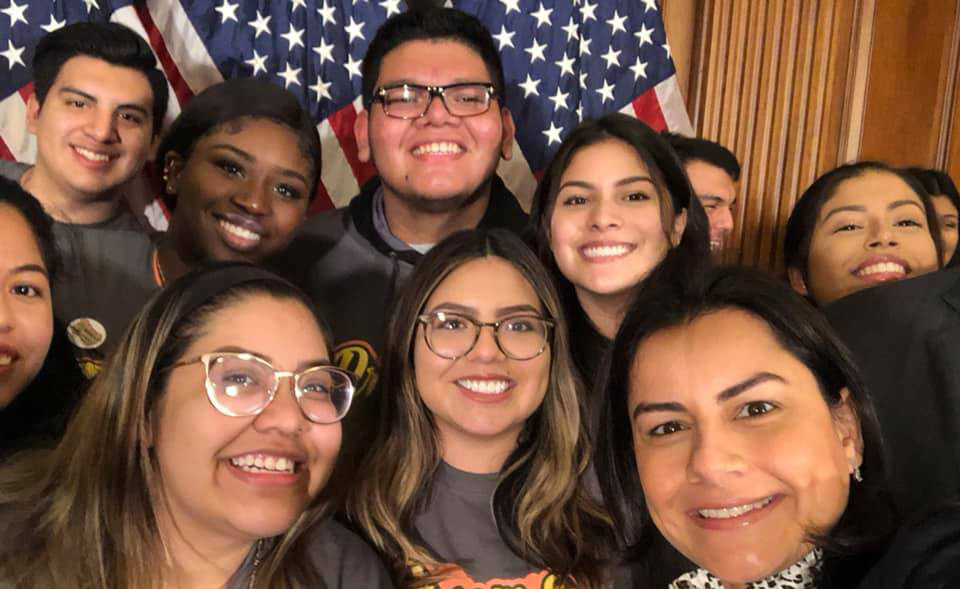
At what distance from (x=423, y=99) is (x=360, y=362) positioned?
33.7 inches

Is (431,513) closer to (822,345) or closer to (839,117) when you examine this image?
(822,345)

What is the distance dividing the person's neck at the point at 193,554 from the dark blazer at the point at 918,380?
1.38m

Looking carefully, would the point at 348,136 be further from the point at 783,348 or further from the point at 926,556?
the point at 926,556

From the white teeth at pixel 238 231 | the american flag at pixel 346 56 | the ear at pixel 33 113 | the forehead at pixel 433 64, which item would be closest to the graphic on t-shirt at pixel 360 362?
the white teeth at pixel 238 231

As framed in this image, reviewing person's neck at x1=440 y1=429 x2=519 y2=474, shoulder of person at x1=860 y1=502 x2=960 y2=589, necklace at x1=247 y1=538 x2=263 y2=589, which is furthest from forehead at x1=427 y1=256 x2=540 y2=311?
shoulder of person at x1=860 y1=502 x2=960 y2=589

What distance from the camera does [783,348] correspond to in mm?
1592

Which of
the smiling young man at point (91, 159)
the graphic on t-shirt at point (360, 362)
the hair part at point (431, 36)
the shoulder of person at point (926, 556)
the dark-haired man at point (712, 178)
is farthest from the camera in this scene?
the dark-haired man at point (712, 178)

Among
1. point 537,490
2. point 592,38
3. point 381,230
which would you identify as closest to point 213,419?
point 537,490

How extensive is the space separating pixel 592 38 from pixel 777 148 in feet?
3.16

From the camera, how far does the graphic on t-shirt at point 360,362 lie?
8.49ft

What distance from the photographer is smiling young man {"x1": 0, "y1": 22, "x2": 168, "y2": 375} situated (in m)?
2.69

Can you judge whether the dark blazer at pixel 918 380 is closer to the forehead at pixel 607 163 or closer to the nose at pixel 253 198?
the forehead at pixel 607 163

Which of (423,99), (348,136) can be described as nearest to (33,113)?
(348,136)

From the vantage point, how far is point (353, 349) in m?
2.66
